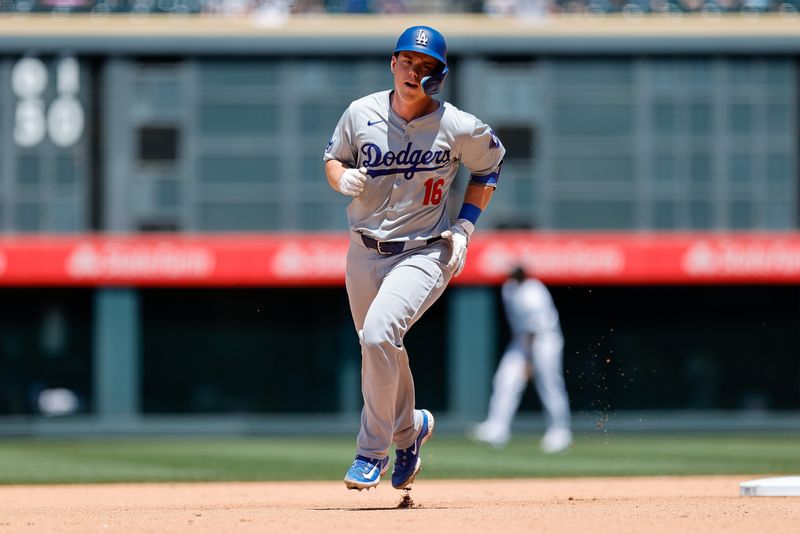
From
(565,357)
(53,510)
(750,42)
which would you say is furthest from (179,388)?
(53,510)

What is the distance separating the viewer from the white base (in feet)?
29.0

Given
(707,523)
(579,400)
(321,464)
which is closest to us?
(707,523)

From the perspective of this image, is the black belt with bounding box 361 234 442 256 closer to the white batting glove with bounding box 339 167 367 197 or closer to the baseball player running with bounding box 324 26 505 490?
the baseball player running with bounding box 324 26 505 490

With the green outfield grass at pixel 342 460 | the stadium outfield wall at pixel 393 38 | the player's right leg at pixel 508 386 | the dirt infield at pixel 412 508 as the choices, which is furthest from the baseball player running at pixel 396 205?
the stadium outfield wall at pixel 393 38

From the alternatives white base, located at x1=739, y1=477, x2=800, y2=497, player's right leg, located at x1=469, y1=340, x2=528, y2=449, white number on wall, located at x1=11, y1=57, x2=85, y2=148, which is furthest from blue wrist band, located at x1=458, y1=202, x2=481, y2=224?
white number on wall, located at x1=11, y1=57, x2=85, y2=148

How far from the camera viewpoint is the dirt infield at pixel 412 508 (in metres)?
6.93

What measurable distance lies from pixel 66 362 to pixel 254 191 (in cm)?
487

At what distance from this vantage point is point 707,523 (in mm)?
7062

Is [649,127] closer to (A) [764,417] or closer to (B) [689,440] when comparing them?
(A) [764,417]

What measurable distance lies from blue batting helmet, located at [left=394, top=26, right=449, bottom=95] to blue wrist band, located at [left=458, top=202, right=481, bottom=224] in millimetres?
776

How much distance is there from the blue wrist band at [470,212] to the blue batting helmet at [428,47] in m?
0.78

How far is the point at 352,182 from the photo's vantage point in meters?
7.56

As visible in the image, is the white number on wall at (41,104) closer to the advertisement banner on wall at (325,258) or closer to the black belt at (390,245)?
the advertisement banner on wall at (325,258)

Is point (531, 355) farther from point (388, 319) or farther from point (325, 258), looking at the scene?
point (325, 258)
